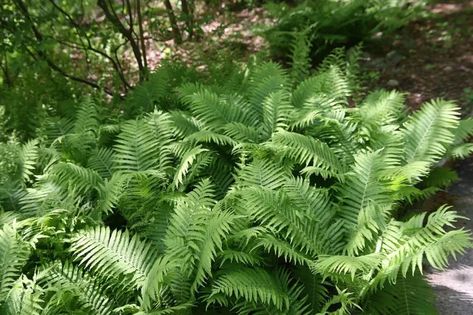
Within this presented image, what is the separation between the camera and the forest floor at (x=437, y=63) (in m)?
4.82

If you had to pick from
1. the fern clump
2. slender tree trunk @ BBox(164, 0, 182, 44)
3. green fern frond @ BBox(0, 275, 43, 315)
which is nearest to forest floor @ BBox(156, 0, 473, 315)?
slender tree trunk @ BBox(164, 0, 182, 44)

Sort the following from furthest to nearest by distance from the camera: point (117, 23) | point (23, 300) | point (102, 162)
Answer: point (117, 23) → point (102, 162) → point (23, 300)

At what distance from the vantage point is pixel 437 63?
653 centimetres

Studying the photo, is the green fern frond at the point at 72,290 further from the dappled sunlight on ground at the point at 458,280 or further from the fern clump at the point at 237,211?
the dappled sunlight on ground at the point at 458,280

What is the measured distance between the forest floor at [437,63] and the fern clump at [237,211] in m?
0.34

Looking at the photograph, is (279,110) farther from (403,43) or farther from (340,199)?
(403,43)

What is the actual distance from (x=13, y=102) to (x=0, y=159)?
158 cm

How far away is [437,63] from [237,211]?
167 inches

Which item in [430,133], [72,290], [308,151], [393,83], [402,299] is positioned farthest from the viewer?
[393,83]

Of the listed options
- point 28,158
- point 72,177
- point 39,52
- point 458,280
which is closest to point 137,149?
point 72,177

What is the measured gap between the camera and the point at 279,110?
4.41m

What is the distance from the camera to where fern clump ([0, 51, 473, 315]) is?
10.0 ft

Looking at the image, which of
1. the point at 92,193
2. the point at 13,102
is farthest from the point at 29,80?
the point at 92,193

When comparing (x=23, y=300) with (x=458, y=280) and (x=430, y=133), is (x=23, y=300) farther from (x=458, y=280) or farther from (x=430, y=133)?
(x=430, y=133)
